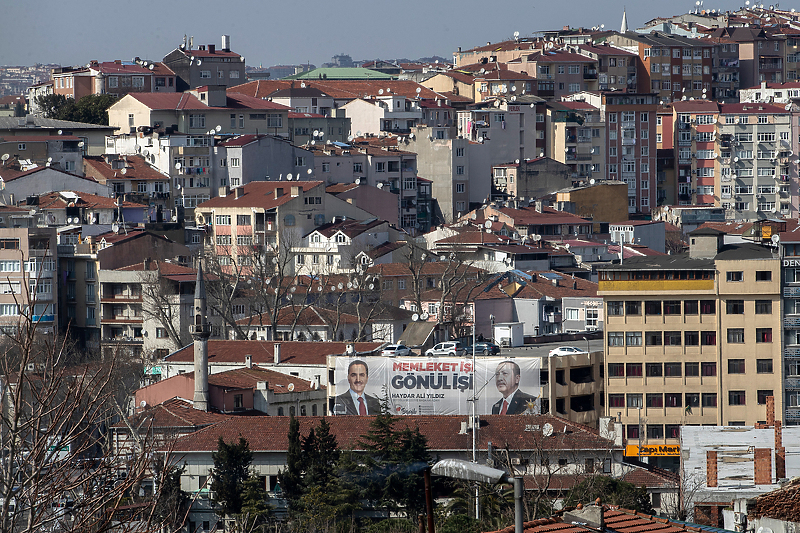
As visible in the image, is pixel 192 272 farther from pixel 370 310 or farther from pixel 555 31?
pixel 555 31

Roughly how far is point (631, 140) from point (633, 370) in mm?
42036

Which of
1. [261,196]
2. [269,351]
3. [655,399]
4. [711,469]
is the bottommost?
[655,399]

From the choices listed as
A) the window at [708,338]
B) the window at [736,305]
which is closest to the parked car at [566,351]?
the window at [708,338]

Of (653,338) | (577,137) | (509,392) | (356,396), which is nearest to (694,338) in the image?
(653,338)

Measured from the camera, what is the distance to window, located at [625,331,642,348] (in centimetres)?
3453

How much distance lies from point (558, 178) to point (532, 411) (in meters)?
36.2

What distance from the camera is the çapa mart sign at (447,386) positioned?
34.0 m

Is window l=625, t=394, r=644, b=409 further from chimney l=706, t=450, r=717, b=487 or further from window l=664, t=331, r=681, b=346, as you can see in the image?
chimney l=706, t=450, r=717, b=487

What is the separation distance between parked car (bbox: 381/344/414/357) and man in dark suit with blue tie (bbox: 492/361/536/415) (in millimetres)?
2824

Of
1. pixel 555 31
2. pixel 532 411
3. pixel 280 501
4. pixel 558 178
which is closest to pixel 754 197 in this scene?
pixel 558 178

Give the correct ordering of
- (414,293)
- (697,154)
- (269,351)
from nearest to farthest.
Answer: (269,351) → (414,293) → (697,154)

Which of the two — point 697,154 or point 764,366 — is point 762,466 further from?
point 697,154

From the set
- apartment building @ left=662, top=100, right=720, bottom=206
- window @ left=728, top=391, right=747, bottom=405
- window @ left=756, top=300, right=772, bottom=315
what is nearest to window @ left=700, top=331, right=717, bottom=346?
window @ left=756, top=300, right=772, bottom=315

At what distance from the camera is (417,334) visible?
41.9 metres
